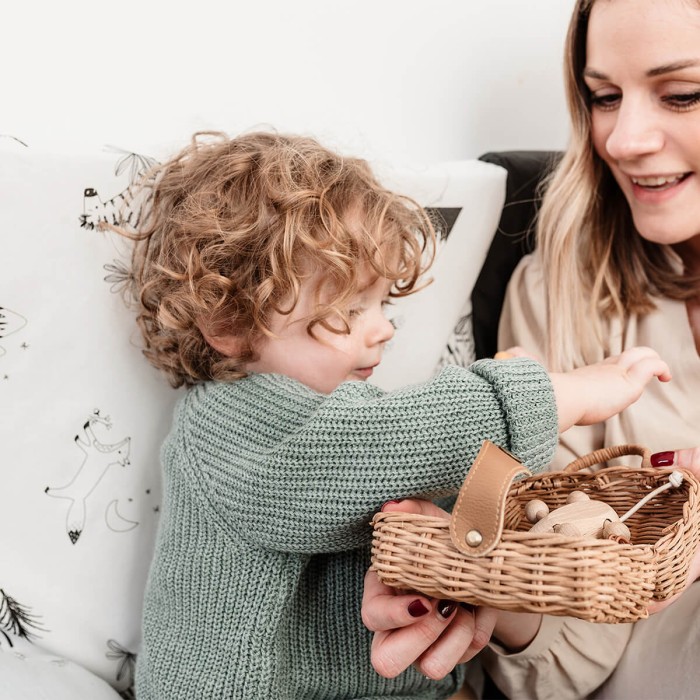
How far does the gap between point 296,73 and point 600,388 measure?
2.33ft

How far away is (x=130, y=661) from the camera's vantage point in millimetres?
1093

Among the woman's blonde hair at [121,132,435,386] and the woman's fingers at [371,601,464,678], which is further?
the woman's blonde hair at [121,132,435,386]

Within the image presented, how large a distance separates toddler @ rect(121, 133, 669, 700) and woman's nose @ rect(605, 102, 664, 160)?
1.07 feet

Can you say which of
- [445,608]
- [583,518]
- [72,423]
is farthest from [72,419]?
[583,518]

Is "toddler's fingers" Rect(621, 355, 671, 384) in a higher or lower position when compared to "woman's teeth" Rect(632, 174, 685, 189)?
lower

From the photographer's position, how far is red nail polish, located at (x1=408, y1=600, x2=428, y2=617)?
2.52ft

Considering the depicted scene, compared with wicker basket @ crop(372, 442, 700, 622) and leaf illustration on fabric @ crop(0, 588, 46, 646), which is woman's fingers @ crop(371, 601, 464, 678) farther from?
leaf illustration on fabric @ crop(0, 588, 46, 646)

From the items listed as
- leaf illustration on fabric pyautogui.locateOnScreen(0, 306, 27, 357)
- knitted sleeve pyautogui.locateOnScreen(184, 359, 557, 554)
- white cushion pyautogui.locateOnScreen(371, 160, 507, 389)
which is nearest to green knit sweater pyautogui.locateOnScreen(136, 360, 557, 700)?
knitted sleeve pyautogui.locateOnScreen(184, 359, 557, 554)

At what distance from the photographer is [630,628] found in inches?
45.4

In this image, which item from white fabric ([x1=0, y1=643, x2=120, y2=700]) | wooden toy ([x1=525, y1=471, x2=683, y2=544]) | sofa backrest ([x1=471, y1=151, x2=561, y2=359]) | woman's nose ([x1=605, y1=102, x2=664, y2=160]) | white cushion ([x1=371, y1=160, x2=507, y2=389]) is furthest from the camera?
sofa backrest ([x1=471, y1=151, x2=561, y2=359])

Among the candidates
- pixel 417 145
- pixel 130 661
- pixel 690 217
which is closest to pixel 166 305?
pixel 130 661

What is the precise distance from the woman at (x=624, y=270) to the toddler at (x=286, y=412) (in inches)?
7.9

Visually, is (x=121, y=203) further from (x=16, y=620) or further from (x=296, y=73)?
(x=16, y=620)

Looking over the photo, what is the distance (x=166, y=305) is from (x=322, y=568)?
39cm
